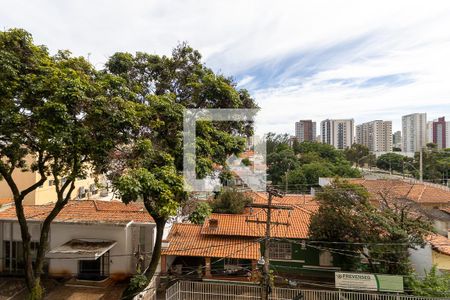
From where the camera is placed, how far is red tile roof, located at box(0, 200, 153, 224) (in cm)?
1158

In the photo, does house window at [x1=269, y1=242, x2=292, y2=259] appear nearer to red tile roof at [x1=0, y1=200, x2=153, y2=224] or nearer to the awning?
red tile roof at [x1=0, y1=200, x2=153, y2=224]

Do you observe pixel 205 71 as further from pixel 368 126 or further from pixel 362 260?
pixel 368 126

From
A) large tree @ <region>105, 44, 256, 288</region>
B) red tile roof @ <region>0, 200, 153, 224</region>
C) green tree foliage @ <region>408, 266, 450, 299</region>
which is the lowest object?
green tree foliage @ <region>408, 266, 450, 299</region>

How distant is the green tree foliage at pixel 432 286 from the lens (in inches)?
376

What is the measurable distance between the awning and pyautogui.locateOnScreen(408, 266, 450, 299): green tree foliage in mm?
10945

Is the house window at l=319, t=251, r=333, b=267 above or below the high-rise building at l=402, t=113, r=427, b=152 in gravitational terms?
below

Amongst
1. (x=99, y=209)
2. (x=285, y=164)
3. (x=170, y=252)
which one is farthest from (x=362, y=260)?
(x=285, y=164)

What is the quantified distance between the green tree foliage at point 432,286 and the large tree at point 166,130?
7.73 meters

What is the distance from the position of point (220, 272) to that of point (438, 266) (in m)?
9.31

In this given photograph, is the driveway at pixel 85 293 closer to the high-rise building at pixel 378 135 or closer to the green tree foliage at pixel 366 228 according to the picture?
the green tree foliage at pixel 366 228

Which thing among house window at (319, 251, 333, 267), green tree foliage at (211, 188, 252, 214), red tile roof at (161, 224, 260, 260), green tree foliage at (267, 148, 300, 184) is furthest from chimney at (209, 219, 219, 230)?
green tree foliage at (267, 148, 300, 184)

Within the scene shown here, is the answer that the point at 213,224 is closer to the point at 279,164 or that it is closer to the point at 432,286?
the point at 432,286

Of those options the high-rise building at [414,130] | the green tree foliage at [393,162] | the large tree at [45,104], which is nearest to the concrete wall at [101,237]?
the large tree at [45,104]

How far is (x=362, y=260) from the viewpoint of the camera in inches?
502
